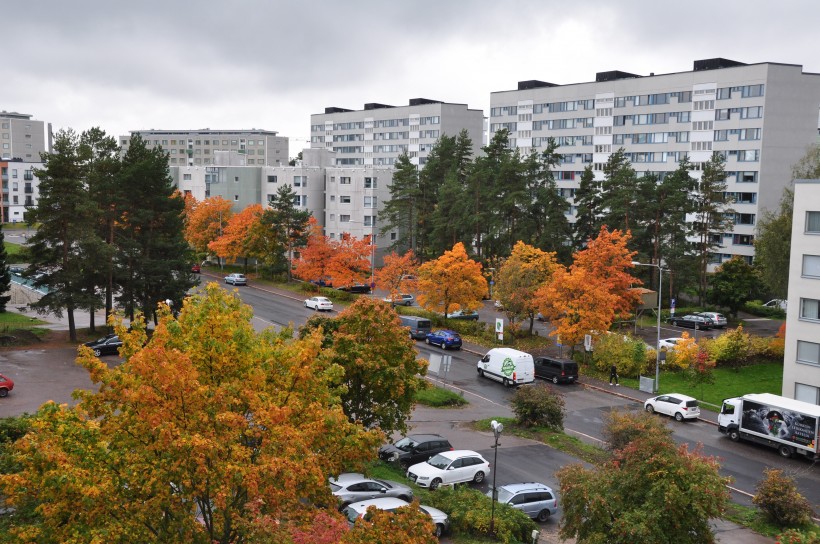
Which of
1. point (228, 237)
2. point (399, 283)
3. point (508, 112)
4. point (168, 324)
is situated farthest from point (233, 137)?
point (168, 324)

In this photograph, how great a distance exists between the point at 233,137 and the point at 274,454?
187551mm

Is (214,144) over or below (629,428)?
over

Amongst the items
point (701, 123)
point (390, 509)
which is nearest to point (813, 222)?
point (390, 509)

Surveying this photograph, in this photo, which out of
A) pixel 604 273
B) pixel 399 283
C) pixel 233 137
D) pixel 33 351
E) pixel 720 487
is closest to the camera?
pixel 720 487

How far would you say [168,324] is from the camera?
16531 mm

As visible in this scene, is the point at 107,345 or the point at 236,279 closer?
the point at 107,345

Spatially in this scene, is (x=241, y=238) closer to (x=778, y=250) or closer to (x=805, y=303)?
(x=778, y=250)

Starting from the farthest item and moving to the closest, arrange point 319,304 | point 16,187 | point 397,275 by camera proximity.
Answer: point 16,187
point 397,275
point 319,304

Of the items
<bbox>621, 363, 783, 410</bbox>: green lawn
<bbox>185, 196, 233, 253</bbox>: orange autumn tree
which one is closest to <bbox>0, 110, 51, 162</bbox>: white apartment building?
<bbox>185, 196, 233, 253</bbox>: orange autumn tree

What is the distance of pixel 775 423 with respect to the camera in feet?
112

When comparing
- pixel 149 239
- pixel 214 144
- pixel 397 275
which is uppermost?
pixel 214 144

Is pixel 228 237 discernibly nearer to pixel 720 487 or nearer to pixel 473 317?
pixel 473 317

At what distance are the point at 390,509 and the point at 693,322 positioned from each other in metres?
46.2

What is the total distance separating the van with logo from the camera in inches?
2136
